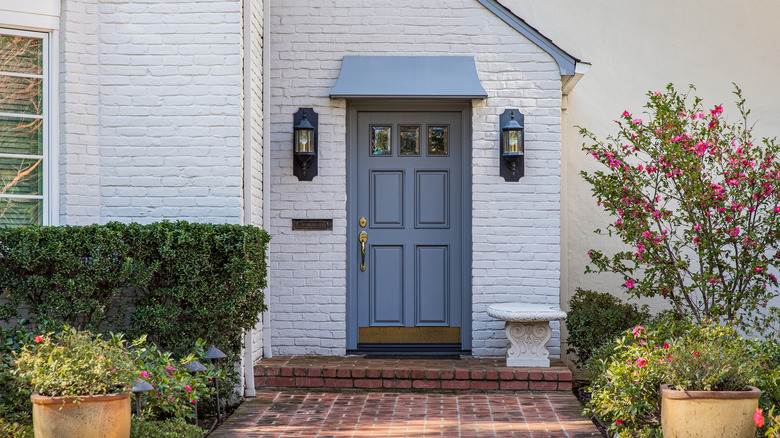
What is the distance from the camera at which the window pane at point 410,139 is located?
737 centimetres

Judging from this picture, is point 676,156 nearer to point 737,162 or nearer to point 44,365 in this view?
point 737,162

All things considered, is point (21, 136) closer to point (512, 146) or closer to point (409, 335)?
point (409, 335)

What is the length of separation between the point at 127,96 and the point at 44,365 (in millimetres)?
2405

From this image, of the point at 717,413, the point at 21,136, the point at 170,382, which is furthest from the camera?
the point at 21,136

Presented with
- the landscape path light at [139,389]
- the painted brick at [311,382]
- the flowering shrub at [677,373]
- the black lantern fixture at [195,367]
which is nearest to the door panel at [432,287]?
the painted brick at [311,382]

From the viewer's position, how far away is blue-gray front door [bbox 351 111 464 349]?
735cm

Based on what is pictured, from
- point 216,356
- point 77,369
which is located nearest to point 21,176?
point 216,356

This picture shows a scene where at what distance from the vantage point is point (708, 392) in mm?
4117

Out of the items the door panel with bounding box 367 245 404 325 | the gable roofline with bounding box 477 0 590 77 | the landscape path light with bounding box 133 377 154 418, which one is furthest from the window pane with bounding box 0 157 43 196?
the gable roofline with bounding box 477 0 590 77

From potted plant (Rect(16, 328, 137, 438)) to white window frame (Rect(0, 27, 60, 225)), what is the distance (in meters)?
1.72

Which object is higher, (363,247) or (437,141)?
(437,141)

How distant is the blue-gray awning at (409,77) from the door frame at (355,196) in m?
0.24

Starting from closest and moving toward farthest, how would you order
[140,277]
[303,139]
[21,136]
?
[140,277]
[21,136]
[303,139]

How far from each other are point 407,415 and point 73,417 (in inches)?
91.6
